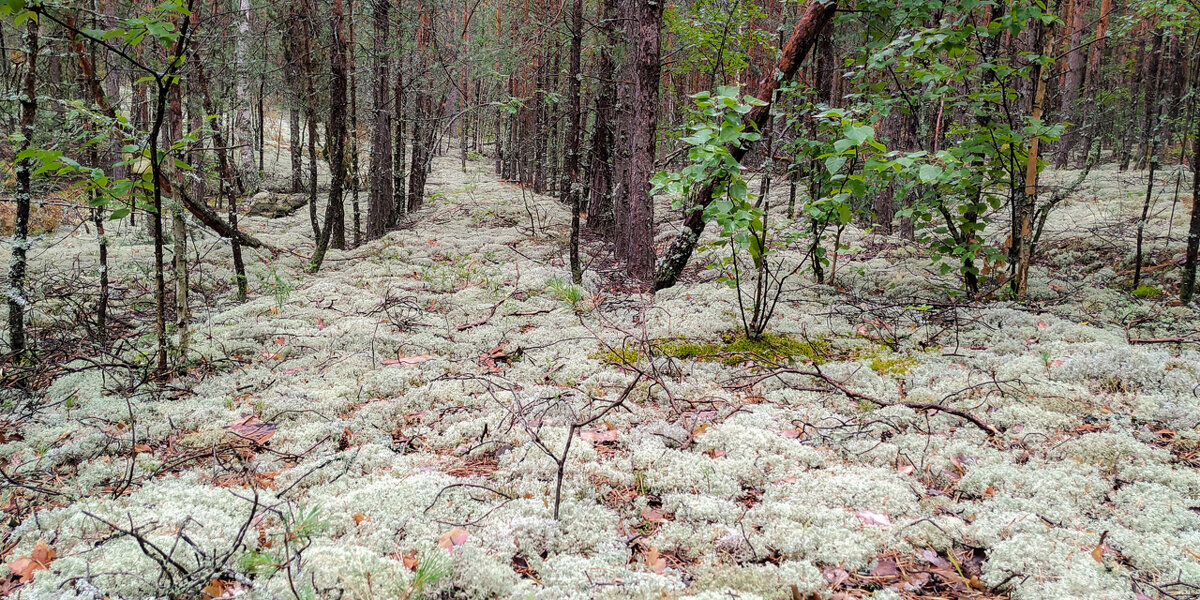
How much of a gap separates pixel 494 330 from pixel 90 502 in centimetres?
317

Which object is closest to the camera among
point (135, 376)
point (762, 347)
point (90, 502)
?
point (90, 502)

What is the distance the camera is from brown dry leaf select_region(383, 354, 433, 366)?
4305 mm

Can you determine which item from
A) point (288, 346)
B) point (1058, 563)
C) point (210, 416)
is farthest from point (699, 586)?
point (288, 346)

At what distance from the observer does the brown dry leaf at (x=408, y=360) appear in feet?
14.1

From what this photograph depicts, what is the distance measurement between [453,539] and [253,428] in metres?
1.87

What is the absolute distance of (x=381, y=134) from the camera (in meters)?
10.3

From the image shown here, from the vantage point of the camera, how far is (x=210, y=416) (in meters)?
3.35

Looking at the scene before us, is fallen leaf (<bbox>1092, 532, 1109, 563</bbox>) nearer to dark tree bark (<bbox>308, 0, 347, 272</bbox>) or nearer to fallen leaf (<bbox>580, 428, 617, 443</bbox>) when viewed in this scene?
fallen leaf (<bbox>580, 428, 617, 443</bbox>)

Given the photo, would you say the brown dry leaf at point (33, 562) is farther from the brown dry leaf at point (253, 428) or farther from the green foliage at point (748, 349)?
the green foliage at point (748, 349)

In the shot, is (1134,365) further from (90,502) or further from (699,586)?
(90,502)

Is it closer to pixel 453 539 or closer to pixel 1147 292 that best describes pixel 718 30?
pixel 1147 292

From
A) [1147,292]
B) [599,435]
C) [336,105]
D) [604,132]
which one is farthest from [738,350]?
[336,105]

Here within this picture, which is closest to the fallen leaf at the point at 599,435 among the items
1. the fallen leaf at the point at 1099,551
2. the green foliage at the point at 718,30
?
the fallen leaf at the point at 1099,551

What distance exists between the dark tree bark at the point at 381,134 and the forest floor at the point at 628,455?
5.37m
